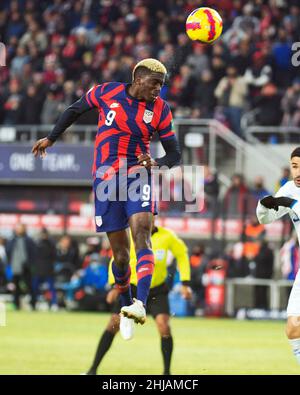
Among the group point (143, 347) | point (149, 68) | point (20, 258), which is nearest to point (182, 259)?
point (149, 68)

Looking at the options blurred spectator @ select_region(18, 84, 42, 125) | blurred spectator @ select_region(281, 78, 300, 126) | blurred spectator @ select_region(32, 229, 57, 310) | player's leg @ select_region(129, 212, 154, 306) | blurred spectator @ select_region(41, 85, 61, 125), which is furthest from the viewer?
blurred spectator @ select_region(18, 84, 42, 125)

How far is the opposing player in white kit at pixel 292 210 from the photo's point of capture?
9.84 m

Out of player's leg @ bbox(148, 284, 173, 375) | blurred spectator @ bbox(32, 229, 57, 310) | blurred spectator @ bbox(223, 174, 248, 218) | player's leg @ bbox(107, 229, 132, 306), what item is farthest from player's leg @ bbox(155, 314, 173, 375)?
blurred spectator @ bbox(32, 229, 57, 310)

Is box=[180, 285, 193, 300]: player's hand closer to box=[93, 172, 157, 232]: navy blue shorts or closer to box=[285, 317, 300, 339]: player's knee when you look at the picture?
box=[93, 172, 157, 232]: navy blue shorts

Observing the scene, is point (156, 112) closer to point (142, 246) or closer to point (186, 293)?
point (142, 246)

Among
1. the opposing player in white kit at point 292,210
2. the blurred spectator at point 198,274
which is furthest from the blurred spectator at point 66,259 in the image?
the opposing player in white kit at point 292,210

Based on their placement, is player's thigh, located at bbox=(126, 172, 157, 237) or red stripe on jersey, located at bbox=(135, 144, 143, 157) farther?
red stripe on jersey, located at bbox=(135, 144, 143, 157)

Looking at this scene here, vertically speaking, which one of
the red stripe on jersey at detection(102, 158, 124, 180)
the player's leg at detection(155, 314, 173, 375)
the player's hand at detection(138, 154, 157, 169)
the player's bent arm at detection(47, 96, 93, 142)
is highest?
the player's bent arm at detection(47, 96, 93, 142)

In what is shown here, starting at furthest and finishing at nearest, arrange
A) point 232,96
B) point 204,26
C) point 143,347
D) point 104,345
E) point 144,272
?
point 232,96, point 143,347, point 104,345, point 204,26, point 144,272

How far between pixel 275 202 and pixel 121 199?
1.59 metres

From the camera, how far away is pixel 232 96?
25.3 m

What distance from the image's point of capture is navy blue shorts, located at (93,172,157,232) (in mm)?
10625

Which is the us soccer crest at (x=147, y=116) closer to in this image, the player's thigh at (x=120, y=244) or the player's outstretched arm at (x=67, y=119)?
the player's outstretched arm at (x=67, y=119)

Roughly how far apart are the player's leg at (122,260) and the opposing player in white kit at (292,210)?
1469mm
